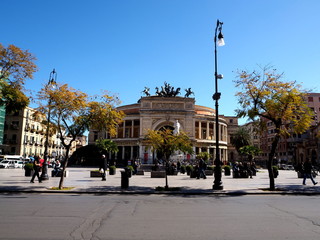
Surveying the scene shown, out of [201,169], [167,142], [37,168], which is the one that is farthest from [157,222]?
[201,169]

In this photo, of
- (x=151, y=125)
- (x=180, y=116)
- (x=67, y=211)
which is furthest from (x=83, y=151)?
(x=67, y=211)

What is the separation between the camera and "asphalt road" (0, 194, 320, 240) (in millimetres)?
5469

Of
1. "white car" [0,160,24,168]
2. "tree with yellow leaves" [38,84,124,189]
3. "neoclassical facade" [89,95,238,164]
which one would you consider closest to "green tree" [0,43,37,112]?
"tree with yellow leaves" [38,84,124,189]

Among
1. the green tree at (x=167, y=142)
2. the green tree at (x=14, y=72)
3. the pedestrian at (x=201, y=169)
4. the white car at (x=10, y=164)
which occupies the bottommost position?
the white car at (x=10, y=164)

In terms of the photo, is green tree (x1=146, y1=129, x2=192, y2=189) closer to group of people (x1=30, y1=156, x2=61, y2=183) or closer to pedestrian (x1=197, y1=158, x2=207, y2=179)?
group of people (x1=30, y1=156, x2=61, y2=183)

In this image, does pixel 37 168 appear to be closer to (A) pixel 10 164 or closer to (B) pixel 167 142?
(B) pixel 167 142

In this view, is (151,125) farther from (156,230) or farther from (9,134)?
(156,230)

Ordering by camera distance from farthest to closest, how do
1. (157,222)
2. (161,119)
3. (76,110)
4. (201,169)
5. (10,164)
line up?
(161,119) < (10,164) < (201,169) < (76,110) < (157,222)

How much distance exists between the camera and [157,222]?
262 inches

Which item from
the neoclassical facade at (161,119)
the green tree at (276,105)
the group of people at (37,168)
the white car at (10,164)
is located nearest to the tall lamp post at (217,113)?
the green tree at (276,105)

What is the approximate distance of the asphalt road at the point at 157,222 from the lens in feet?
17.9

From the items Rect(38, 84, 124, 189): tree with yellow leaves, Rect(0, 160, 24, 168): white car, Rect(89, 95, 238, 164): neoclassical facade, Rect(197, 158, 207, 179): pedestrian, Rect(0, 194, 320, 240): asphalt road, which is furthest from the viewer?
Rect(89, 95, 238, 164): neoclassical facade

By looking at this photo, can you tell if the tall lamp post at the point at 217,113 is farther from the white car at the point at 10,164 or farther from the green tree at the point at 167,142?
the white car at the point at 10,164

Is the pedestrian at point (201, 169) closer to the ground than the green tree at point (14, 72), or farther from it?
closer to the ground
